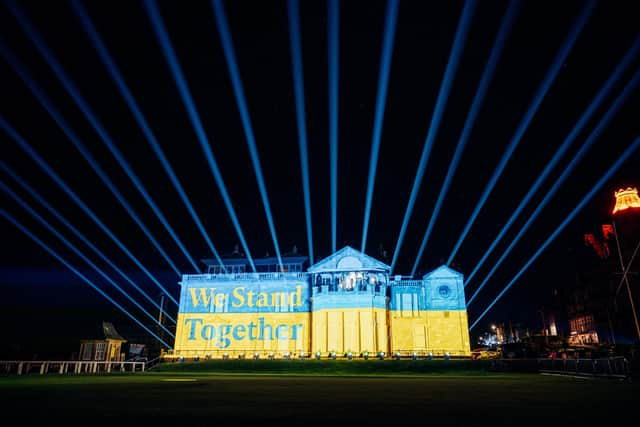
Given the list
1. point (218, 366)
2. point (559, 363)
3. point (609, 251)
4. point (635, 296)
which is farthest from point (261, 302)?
point (609, 251)

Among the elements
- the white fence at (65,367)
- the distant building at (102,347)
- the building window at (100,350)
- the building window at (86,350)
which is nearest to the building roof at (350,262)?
the white fence at (65,367)

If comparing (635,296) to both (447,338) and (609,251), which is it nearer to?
(609,251)

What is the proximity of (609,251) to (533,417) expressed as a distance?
2587 inches

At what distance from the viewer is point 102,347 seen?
126 ft

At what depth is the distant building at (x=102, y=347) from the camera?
37562mm

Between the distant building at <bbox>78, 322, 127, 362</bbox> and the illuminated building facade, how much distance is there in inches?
228

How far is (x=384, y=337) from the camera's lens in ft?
124

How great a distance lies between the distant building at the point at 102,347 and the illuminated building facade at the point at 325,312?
19.0ft

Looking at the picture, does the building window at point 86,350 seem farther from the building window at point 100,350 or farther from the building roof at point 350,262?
the building roof at point 350,262

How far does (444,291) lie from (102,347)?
34.1 m

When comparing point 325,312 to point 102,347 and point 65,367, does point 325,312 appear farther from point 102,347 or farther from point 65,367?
point 102,347

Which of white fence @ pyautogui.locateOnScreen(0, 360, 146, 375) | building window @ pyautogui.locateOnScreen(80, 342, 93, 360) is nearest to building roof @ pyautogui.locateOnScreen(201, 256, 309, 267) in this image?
building window @ pyautogui.locateOnScreen(80, 342, 93, 360)

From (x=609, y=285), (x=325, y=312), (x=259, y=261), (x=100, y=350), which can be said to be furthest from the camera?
(x=609, y=285)

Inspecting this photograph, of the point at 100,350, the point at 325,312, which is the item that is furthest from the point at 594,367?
the point at 100,350
